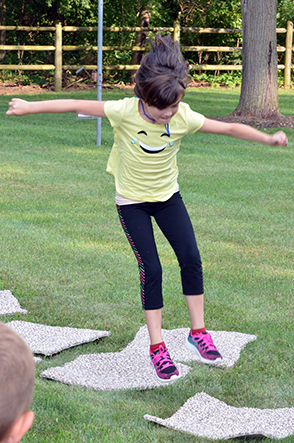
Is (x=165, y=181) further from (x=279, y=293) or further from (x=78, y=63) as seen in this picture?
(x=78, y=63)

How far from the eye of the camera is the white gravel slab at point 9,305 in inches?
161

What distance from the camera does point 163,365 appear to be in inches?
129

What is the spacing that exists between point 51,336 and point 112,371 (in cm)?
54

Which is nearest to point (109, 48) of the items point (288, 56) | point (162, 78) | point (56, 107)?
point (288, 56)

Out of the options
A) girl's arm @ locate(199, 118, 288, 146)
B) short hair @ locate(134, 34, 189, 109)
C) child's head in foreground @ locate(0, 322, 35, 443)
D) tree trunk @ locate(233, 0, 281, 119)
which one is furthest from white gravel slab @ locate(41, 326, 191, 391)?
tree trunk @ locate(233, 0, 281, 119)

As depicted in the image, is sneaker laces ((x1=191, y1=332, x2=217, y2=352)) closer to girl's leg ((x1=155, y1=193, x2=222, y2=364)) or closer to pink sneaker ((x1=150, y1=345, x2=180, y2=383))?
girl's leg ((x1=155, y1=193, x2=222, y2=364))

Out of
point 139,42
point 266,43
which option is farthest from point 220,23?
point 266,43

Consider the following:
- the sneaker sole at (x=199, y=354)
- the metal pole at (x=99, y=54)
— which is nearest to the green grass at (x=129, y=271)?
the sneaker sole at (x=199, y=354)

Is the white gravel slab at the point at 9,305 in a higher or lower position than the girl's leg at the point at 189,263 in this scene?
lower

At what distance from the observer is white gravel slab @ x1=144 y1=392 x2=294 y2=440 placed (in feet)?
9.02

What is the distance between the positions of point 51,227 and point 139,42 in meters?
16.0

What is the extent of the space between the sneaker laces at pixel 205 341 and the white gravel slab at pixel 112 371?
Result: 16 cm

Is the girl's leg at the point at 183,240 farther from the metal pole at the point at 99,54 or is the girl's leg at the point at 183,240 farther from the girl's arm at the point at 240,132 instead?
the metal pole at the point at 99,54

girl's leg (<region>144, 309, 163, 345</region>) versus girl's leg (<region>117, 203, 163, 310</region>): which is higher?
girl's leg (<region>117, 203, 163, 310</region>)
